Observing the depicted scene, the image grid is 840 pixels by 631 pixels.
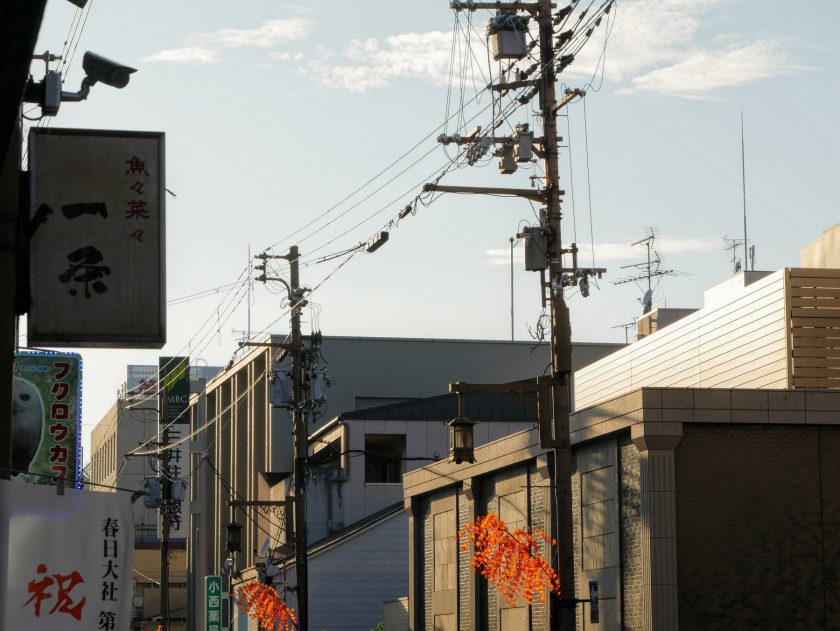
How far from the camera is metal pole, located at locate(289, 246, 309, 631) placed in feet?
120

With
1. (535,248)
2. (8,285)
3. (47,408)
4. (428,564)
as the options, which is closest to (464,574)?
(428,564)

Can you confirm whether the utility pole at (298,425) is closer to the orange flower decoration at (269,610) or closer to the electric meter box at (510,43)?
the orange flower decoration at (269,610)

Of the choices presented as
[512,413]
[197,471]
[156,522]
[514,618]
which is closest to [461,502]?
[514,618]

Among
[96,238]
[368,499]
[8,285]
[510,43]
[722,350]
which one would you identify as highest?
[510,43]

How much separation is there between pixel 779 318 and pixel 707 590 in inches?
A: 223

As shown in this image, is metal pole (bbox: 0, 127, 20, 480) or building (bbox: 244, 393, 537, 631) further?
building (bbox: 244, 393, 537, 631)

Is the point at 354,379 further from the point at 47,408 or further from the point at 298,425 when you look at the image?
the point at 47,408

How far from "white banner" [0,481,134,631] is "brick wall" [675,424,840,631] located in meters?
17.4

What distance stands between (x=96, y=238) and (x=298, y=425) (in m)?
27.6

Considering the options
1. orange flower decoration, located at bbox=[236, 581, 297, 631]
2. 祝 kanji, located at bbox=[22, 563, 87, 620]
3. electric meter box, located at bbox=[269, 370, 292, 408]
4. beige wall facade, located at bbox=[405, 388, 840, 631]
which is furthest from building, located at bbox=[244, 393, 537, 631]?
祝 kanji, located at bbox=[22, 563, 87, 620]

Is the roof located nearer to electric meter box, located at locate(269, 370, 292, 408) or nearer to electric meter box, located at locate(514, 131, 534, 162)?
electric meter box, located at locate(269, 370, 292, 408)

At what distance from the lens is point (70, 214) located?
10477mm

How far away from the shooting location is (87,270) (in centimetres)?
1033

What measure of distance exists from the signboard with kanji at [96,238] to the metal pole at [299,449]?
87.1 feet
